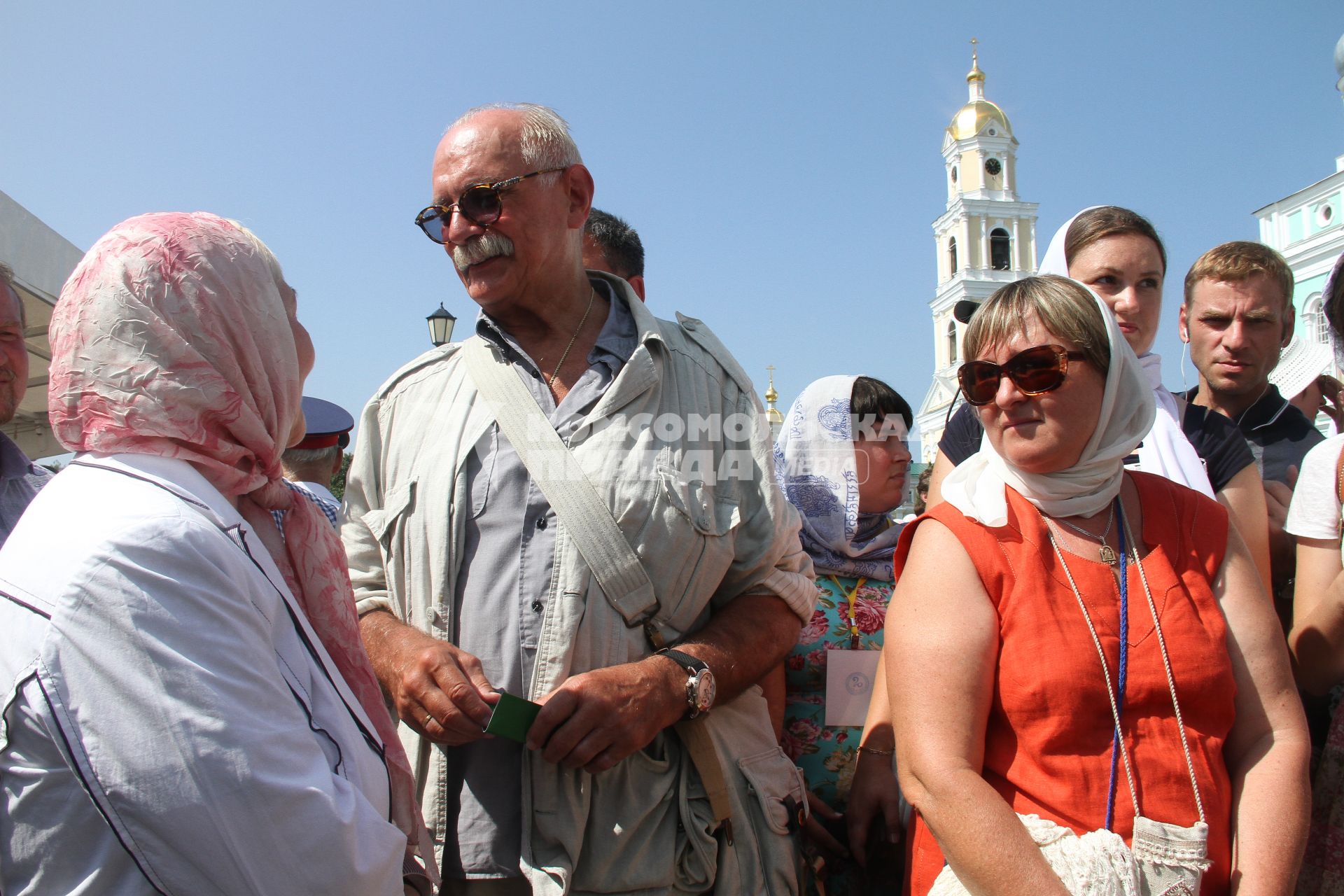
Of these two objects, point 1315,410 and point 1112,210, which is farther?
point 1315,410

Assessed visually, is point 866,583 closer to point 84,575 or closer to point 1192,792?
point 1192,792

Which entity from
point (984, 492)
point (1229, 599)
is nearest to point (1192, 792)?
point (1229, 599)

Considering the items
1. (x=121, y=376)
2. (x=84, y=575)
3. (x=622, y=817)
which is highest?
(x=121, y=376)

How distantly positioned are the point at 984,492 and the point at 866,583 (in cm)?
127

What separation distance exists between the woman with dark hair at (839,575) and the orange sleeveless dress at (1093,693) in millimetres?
733

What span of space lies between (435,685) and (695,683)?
1.93ft

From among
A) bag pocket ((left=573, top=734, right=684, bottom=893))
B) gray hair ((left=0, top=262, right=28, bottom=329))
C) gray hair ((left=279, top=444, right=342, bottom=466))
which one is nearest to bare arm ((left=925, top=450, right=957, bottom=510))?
bag pocket ((left=573, top=734, right=684, bottom=893))

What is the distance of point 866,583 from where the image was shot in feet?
10.8

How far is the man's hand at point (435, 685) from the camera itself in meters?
1.98

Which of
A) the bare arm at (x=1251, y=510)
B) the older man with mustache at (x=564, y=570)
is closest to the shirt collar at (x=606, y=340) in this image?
the older man with mustache at (x=564, y=570)

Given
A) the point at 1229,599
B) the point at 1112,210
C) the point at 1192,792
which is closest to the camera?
the point at 1192,792

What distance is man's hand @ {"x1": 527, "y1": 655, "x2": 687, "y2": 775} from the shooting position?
1993mm

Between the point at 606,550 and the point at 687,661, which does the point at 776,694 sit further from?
the point at 606,550

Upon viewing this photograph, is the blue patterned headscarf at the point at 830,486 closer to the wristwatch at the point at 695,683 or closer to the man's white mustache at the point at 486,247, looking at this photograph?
the wristwatch at the point at 695,683
